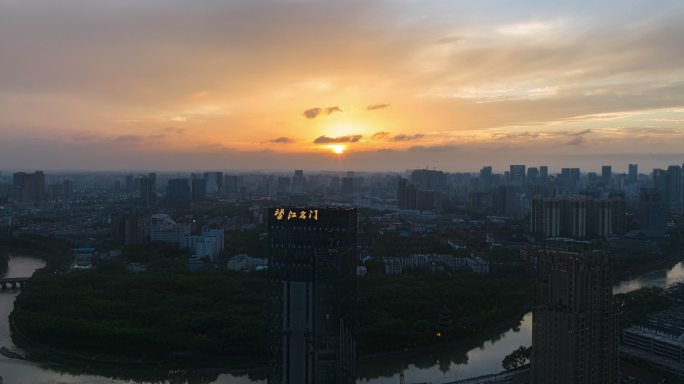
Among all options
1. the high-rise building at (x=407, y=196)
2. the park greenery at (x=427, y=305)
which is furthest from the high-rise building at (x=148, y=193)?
the park greenery at (x=427, y=305)

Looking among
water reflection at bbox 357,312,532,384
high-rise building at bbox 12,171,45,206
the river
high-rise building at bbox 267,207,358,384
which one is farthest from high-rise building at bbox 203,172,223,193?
high-rise building at bbox 267,207,358,384

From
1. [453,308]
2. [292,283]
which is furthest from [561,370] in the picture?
[453,308]

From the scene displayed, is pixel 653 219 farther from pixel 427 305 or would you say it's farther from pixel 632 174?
pixel 632 174

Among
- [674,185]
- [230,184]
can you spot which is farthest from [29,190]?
[674,185]

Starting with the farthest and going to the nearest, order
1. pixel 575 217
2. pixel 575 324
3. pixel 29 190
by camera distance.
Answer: pixel 29 190
pixel 575 217
pixel 575 324

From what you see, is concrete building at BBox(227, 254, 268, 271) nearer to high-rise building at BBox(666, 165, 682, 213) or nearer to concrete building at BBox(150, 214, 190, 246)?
concrete building at BBox(150, 214, 190, 246)

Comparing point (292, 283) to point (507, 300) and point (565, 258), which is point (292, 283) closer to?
point (565, 258)
